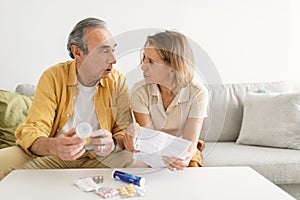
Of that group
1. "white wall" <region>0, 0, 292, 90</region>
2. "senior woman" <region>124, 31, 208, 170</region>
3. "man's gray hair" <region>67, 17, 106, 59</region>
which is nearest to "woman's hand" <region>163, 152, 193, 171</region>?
"senior woman" <region>124, 31, 208, 170</region>

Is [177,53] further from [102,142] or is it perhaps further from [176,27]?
[176,27]

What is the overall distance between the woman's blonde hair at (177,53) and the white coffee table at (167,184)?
0.33 meters

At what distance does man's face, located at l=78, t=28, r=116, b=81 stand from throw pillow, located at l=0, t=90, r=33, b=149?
583 millimetres

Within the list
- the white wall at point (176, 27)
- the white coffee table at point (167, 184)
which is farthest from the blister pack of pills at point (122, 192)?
the white wall at point (176, 27)

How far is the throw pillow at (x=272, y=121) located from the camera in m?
2.30

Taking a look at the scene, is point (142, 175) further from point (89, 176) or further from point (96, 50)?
point (96, 50)

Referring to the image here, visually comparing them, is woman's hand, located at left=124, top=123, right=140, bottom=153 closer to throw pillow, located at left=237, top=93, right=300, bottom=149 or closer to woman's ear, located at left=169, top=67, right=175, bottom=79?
woman's ear, located at left=169, top=67, right=175, bottom=79

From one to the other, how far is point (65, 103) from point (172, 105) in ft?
1.51

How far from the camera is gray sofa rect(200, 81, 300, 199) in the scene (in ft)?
6.60

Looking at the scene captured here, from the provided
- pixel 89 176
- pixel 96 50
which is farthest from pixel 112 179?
pixel 96 50

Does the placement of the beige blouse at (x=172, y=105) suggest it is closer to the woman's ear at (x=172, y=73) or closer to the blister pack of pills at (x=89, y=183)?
the woman's ear at (x=172, y=73)

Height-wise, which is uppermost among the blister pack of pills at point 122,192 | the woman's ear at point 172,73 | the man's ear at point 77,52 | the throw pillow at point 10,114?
the man's ear at point 77,52

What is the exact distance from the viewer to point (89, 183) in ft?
4.40

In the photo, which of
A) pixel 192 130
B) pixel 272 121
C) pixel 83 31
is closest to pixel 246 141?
pixel 272 121
